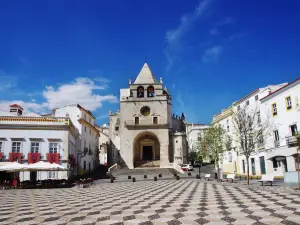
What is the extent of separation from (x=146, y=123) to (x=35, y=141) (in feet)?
78.9

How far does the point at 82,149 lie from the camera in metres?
43.0

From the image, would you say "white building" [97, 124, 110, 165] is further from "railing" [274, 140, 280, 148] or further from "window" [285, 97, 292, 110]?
"window" [285, 97, 292, 110]

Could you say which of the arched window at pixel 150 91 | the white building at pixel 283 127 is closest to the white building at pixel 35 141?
the white building at pixel 283 127

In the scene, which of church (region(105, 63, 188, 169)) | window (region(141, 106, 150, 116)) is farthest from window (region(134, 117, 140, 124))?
window (region(141, 106, 150, 116))

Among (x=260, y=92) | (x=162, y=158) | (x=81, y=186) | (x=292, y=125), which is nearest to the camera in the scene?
(x=81, y=186)

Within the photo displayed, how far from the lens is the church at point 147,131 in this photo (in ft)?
168

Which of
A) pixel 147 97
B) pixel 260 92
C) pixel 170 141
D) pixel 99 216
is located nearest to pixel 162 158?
pixel 170 141

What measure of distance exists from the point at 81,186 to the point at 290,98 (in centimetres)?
2196

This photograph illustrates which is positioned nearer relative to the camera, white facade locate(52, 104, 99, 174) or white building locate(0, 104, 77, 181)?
white building locate(0, 104, 77, 181)

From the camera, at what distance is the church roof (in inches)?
2208

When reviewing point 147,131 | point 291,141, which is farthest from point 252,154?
point 147,131

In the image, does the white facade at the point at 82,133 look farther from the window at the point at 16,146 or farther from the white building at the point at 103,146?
the white building at the point at 103,146

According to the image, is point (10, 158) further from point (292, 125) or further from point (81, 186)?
point (292, 125)

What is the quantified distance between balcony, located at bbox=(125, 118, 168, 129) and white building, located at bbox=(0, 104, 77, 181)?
19.6m
